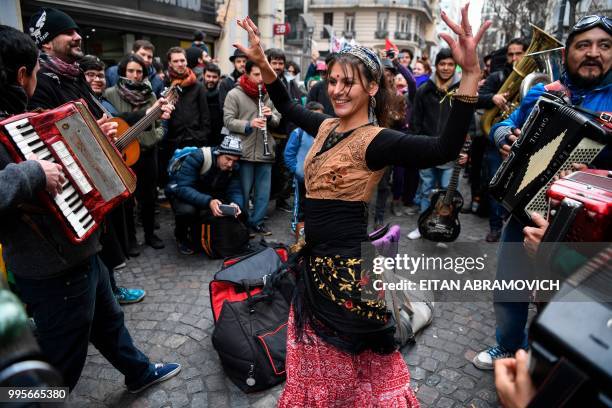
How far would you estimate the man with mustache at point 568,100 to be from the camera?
2.16 meters

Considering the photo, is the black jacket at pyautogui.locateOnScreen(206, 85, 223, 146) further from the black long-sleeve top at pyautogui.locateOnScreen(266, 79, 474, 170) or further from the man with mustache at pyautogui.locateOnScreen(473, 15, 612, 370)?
the black long-sleeve top at pyautogui.locateOnScreen(266, 79, 474, 170)

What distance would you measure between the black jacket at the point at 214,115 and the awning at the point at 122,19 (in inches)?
244

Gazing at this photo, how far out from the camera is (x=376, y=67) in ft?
6.27

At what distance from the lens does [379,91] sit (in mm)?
1989

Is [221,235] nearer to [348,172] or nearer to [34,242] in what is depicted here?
[34,242]

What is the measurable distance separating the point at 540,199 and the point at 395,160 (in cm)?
97

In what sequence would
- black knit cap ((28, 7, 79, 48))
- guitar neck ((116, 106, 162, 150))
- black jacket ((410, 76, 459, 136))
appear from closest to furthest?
black knit cap ((28, 7, 79, 48)) < guitar neck ((116, 106, 162, 150)) < black jacket ((410, 76, 459, 136))

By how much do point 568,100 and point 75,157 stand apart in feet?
8.68

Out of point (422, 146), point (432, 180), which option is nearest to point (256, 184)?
point (432, 180)

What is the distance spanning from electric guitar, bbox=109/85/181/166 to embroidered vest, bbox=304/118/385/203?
2001mm

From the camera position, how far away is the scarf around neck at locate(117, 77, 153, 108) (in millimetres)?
4434

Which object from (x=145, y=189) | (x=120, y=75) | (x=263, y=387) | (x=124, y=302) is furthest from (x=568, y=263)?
(x=120, y=75)

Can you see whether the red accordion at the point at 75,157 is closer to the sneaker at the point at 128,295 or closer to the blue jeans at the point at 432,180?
the sneaker at the point at 128,295

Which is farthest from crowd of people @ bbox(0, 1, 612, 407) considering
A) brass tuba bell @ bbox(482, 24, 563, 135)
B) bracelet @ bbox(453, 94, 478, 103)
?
brass tuba bell @ bbox(482, 24, 563, 135)
